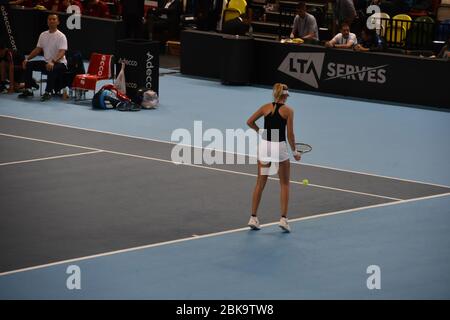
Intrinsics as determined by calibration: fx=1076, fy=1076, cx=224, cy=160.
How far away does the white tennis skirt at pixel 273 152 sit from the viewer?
14742 millimetres

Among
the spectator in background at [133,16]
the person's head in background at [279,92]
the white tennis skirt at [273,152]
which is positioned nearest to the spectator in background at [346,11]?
the spectator in background at [133,16]

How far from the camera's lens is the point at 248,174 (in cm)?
1812

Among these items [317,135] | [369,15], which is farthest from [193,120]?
[369,15]

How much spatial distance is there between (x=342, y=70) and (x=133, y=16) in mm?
6346

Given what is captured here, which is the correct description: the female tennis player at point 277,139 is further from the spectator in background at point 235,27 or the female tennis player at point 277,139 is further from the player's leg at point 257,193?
the spectator in background at point 235,27

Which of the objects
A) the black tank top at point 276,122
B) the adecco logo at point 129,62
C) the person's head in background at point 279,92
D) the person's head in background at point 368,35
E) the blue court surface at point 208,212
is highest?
the person's head in background at point 279,92

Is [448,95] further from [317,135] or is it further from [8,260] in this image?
[8,260]

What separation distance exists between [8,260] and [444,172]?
8.51 meters

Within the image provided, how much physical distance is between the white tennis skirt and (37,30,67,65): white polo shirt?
10170mm

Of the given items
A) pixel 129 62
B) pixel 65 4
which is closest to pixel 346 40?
pixel 129 62

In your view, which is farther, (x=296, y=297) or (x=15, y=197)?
(x=15, y=197)

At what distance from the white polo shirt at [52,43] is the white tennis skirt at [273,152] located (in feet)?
33.4

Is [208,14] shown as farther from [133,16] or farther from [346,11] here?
[346,11]

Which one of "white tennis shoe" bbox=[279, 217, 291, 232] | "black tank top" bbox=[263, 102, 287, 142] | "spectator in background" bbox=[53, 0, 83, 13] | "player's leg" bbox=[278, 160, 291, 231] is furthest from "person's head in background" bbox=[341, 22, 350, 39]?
"white tennis shoe" bbox=[279, 217, 291, 232]
